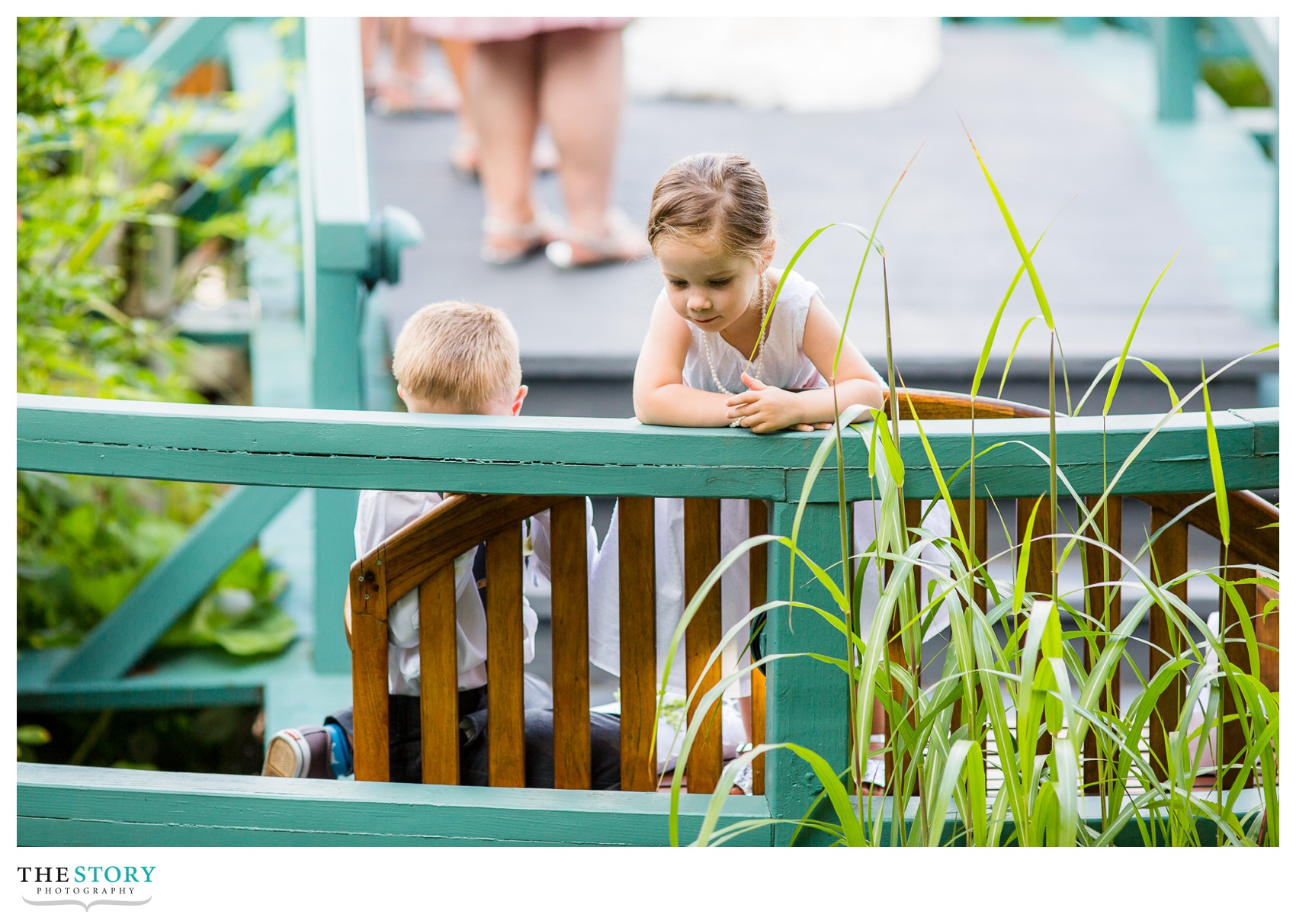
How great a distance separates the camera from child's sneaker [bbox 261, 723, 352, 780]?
1.84 m

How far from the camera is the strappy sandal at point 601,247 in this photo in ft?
11.4

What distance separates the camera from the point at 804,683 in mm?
1562

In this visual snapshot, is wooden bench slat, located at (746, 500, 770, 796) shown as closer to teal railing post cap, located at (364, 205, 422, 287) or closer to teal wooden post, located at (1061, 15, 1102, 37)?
teal railing post cap, located at (364, 205, 422, 287)

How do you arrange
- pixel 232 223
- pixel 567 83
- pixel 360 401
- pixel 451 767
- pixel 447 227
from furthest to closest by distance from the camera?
pixel 232 223
pixel 447 227
pixel 567 83
pixel 360 401
pixel 451 767

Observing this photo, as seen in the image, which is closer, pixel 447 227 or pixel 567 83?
pixel 567 83

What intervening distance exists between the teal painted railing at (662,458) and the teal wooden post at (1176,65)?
132 inches

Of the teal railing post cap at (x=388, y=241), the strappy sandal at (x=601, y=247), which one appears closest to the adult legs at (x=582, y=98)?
the strappy sandal at (x=601, y=247)

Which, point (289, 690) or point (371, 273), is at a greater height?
point (371, 273)

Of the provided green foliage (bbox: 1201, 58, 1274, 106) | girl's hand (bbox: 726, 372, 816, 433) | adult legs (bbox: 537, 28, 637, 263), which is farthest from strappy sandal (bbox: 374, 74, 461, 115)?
green foliage (bbox: 1201, 58, 1274, 106)
